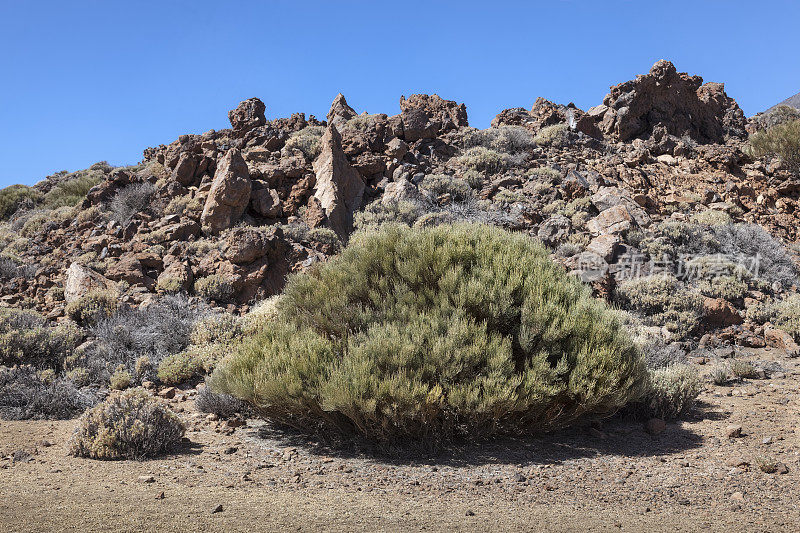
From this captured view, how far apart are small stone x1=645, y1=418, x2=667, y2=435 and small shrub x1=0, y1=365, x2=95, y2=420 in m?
7.28

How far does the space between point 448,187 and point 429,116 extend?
8.25m

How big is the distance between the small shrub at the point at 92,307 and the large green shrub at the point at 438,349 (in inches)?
197

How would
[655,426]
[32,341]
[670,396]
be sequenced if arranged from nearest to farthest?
1. [655,426]
2. [670,396]
3. [32,341]

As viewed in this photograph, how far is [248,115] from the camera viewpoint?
830 inches

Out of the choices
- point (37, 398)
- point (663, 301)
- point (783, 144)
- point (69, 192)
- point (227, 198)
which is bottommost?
point (37, 398)

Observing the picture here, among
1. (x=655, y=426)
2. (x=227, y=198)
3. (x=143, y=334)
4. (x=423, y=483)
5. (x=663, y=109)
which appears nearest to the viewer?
(x=423, y=483)

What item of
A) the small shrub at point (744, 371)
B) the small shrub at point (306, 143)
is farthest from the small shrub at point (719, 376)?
the small shrub at point (306, 143)

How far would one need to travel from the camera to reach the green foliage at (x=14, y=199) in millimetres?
21328

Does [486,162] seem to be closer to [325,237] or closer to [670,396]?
[325,237]

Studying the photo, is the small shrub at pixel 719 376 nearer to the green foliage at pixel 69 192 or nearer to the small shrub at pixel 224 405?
the small shrub at pixel 224 405

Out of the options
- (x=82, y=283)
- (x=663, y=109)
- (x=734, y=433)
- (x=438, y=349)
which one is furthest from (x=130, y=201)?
(x=663, y=109)

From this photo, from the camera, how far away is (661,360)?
28.5ft

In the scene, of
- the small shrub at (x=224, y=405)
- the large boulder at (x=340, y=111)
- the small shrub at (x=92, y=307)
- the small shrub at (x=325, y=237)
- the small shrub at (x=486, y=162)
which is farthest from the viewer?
the large boulder at (x=340, y=111)

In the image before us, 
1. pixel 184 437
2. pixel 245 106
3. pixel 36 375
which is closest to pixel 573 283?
pixel 184 437
